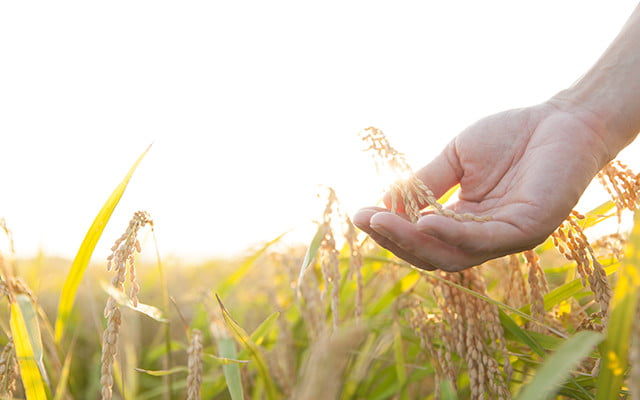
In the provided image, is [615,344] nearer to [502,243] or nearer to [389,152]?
[502,243]

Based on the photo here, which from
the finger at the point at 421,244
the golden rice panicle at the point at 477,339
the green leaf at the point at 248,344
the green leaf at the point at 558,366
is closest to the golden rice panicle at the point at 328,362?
the green leaf at the point at 558,366

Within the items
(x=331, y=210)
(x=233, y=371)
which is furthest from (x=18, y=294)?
(x=331, y=210)

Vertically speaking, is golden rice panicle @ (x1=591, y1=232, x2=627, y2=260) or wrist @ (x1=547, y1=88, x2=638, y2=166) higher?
wrist @ (x1=547, y1=88, x2=638, y2=166)

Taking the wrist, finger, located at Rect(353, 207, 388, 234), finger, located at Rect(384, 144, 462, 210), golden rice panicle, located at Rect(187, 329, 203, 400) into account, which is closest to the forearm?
the wrist

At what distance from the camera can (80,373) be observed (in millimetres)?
2988

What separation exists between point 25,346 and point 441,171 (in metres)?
1.54

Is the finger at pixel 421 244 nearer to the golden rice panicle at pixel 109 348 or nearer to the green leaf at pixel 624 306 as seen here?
the green leaf at pixel 624 306

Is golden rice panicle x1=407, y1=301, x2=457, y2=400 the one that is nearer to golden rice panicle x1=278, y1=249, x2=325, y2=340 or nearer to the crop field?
the crop field

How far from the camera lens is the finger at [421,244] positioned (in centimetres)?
134

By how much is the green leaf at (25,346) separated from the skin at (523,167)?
37.3 inches

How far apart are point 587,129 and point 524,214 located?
45 cm

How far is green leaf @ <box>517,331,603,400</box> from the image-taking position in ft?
2.35

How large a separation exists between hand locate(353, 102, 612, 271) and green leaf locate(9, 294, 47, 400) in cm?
96

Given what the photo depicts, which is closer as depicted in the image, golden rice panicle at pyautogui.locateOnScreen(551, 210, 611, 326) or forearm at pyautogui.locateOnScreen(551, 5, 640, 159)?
golden rice panicle at pyautogui.locateOnScreen(551, 210, 611, 326)
